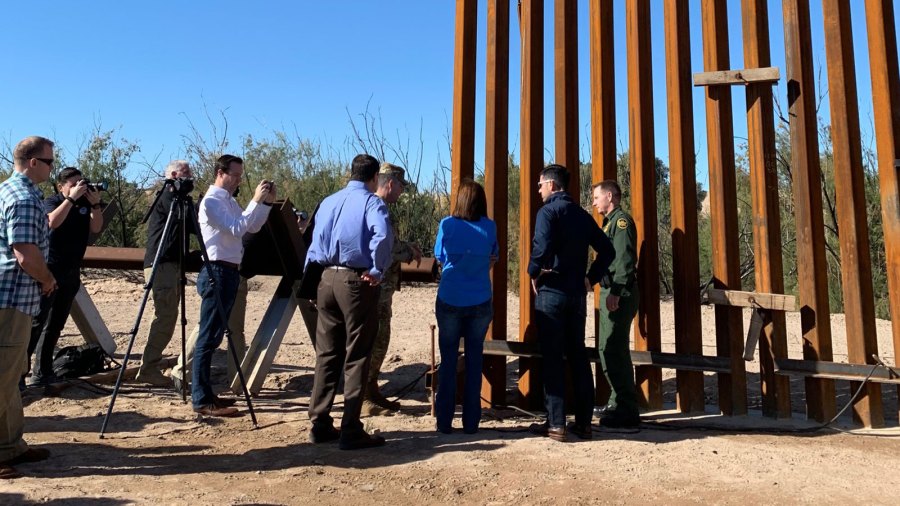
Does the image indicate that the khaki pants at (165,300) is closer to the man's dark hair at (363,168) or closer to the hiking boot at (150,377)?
the hiking boot at (150,377)

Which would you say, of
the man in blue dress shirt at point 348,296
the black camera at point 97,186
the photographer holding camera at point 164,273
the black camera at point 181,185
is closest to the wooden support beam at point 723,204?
the man in blue dress shirt at point 348,296

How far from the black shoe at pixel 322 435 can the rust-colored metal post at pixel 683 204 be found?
257 cm

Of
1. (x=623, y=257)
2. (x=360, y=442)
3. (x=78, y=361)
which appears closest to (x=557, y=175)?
(x=623, y=257)

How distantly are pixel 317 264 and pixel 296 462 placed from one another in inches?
47.5

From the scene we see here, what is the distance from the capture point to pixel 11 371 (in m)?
3.81

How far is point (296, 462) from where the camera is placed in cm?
420

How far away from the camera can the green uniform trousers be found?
16.9 ft

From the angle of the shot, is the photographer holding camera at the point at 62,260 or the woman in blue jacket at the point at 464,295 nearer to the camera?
the woman in blue jacket at the point at 464,295

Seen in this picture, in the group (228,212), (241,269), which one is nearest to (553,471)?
(228,212)

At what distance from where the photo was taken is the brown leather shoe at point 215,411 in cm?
517

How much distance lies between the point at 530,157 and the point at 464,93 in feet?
2.34

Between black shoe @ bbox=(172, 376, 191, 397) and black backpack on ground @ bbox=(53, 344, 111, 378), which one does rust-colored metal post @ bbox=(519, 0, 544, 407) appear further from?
black backpack on ground @ bbox=(53, 344, 111, 378)

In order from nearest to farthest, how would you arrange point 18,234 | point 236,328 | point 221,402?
point 18,234 < point 221,402 < point 236,328

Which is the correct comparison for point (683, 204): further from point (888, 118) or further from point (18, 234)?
point (18, 234)
